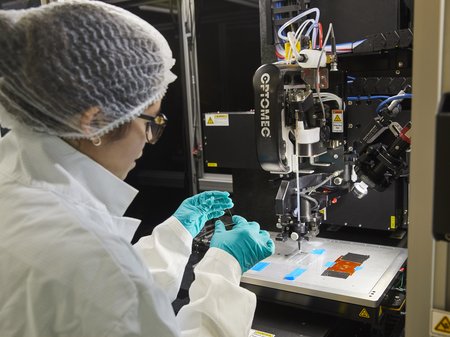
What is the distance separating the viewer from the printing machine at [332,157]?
1.64m

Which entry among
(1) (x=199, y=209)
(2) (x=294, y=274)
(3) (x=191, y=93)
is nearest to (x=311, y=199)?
(2) (x=294, y=274)

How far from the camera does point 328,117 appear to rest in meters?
1.79

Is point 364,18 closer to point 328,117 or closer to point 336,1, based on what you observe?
point 336,1

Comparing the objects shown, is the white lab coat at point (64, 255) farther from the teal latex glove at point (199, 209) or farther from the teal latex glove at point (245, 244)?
the teal latex glove at point (199, 209)

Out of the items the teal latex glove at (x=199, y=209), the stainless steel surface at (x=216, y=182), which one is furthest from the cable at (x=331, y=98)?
the stainless steel surface at (x=216, y=182)

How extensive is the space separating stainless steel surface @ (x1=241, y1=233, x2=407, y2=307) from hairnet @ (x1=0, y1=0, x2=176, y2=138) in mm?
965

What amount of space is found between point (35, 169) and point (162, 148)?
251cm

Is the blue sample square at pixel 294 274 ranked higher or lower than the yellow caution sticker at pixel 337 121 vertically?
lower

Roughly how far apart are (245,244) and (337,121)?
0.66 metres

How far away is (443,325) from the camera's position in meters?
0.94

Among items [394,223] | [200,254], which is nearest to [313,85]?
[394,223]

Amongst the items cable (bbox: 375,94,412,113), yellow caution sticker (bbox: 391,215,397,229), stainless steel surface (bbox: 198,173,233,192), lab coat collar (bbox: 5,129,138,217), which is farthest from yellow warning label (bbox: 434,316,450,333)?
stainless steel surface (bbox: 198,173,233,192)

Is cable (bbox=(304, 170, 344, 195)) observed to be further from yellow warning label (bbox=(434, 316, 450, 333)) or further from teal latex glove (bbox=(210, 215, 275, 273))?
yellow warning label (bbox=(434, 316, 450, 333))

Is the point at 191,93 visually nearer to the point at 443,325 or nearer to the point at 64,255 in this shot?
the point at 64,255
